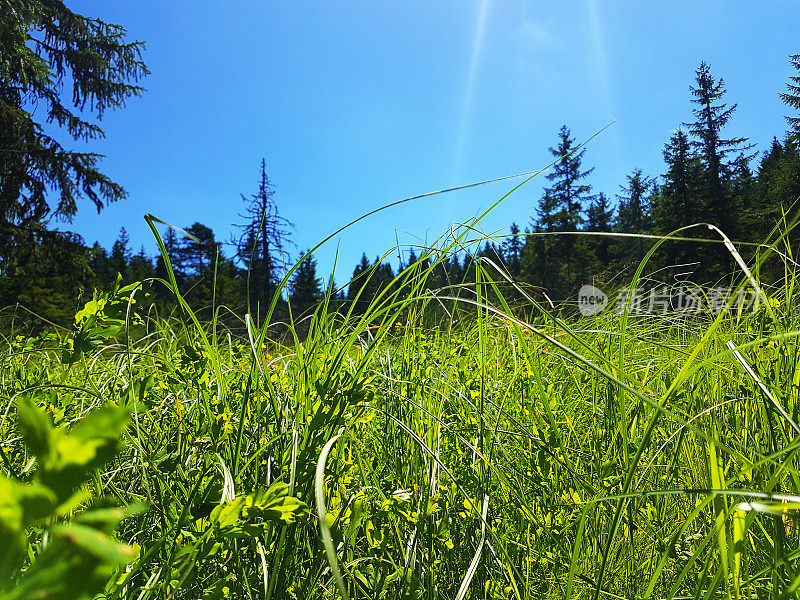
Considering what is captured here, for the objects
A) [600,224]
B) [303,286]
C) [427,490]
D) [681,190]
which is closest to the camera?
[427,490]

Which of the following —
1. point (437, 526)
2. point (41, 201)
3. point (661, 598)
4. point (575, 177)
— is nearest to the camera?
point (661, 598)

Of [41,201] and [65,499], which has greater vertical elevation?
[41,201]

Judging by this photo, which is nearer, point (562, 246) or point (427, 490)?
point (427, 490)

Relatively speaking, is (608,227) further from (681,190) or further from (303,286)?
(303,286)

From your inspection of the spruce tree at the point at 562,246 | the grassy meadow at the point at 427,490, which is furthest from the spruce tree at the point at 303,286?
the spruce tree at the point at 562,246

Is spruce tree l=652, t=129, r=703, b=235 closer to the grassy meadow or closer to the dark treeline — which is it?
the dark treeline

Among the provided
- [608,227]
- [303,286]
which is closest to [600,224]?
[608,227]

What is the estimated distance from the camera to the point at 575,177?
1631 inches

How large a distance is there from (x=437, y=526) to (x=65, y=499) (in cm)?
87

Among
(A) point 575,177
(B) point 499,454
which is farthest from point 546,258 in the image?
(B) point 499,454

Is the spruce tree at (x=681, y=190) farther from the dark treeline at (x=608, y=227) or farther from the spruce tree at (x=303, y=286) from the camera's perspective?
the spruce tree at (x=303, y=286)

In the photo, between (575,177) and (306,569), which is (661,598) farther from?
(575,177)

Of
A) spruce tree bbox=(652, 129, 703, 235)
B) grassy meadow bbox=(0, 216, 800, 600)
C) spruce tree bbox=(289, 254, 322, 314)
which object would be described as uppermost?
spruce tree bbox=(652, 129, 703, 235)

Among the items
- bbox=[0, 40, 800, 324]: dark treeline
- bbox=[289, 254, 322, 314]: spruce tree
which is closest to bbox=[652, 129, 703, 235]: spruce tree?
bbox=[0, 40, 800, 324]: dark treeline
